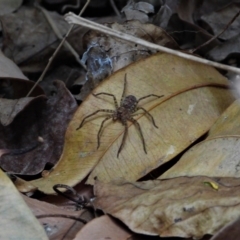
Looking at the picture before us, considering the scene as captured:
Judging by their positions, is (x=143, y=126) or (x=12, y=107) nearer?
(x=143, y=126)

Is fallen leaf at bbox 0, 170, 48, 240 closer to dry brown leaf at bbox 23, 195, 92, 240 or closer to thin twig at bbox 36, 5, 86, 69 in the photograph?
dry brown leaf at bbox 23, 195, 92, 240

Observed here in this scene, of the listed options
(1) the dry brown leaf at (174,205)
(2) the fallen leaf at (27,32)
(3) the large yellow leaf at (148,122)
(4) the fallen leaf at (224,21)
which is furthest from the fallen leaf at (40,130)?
(4) the fallen leaf at (224,21)

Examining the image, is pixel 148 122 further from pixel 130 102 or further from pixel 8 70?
pixel 8 70

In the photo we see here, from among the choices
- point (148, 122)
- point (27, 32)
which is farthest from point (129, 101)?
point (27, 32)

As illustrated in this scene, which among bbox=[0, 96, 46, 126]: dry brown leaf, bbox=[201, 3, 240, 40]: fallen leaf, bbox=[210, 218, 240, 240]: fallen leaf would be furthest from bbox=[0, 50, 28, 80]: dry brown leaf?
bbox=[210, 218, 240, 240]: fallen leaf

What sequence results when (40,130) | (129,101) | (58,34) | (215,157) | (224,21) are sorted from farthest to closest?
(58,34)
(224,21)
(40,130)
(129,101)
(215,157)

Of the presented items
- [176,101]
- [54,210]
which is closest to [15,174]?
[54,210]

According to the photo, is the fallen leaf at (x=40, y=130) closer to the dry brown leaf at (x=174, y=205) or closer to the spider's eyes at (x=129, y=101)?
the spider's eyes at (x=129, y=101)

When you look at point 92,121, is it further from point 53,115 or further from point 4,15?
point 4,15
